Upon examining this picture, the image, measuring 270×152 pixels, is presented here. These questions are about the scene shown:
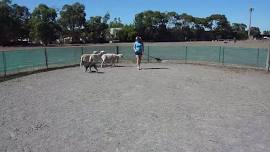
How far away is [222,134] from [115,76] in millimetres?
9818

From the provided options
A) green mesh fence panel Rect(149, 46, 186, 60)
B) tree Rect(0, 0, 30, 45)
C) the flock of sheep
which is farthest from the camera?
tree Rect(0, 0, 30, 45)

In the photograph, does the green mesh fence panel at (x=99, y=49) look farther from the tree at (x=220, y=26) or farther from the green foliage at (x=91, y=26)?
the tree at (x=220, y=26)

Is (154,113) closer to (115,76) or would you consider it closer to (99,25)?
(115,76)

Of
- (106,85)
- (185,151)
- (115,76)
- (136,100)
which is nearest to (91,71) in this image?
(115,76)

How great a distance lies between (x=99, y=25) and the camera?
10631 centimetres

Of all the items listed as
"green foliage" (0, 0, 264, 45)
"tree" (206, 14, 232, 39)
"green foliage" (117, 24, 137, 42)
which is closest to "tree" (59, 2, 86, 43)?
"green foliage" (0, 0, 264, 45)

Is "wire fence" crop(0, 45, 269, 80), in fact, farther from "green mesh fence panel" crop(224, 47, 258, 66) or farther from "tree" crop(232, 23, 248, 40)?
"tree" crop(232, 23, 248, 40)

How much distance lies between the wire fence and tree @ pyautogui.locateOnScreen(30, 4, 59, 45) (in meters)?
58.3

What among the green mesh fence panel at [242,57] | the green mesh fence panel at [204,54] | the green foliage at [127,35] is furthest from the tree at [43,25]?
the green mesh fence panel at [242,57]

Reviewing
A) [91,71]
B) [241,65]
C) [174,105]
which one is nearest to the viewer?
[174,105]

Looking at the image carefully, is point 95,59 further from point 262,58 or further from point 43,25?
point 43,25

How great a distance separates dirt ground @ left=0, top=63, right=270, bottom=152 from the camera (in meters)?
7.01

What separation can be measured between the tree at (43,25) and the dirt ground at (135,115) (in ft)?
229

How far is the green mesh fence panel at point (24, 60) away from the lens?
750 inches
